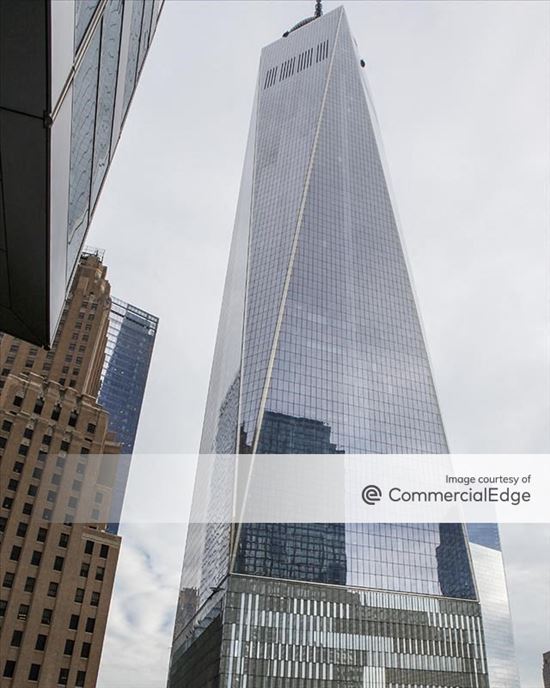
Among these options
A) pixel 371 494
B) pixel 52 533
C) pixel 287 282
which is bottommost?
pixel 52 533

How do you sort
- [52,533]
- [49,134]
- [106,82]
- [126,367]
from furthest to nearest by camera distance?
[126,367] < [52,533] < [106,82] < [49,134]

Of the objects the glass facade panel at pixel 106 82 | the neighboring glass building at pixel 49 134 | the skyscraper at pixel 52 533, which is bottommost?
the neighboring glass building at pixel 49 134

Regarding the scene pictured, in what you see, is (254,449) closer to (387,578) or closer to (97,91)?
(387,578)

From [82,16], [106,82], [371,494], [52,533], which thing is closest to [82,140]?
[106,82]

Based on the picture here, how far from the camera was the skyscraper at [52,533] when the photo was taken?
185 ft

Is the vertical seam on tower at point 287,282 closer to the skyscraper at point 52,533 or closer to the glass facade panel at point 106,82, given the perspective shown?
the skyscraper at point 52,533

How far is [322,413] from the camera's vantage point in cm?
10544

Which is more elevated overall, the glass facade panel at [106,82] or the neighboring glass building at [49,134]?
the glass facade panel at [106,82]

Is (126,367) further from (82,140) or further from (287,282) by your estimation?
(82,140)

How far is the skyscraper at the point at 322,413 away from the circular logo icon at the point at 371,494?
4.33m

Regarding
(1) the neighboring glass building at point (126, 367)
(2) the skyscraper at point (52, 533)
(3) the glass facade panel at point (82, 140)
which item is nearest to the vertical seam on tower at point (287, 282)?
(2) the skyscraper at point (52, 533)

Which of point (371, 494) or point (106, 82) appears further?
point (371, 494)

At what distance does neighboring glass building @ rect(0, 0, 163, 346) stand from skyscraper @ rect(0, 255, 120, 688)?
5587 cm

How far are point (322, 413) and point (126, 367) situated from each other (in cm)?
6855
